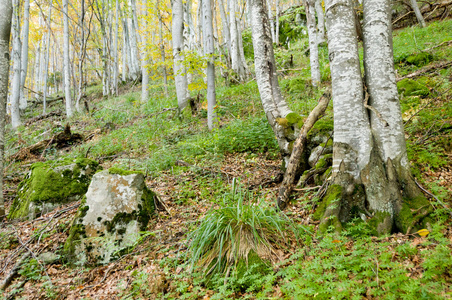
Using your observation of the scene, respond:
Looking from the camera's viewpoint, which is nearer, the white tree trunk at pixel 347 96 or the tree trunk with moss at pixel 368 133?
the tree trunk with moss at pixel 368 133

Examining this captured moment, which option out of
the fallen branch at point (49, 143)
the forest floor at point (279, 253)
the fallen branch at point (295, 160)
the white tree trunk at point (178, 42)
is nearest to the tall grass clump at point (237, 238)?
the forest floor at point (279, 253)

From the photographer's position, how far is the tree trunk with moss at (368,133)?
2.55 meters

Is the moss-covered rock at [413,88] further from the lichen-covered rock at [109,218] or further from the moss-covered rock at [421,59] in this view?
the lichen-covered rock at [109,218]

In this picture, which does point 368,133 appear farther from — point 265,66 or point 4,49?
point 4,49

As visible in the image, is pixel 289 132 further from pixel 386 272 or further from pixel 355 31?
pixel 386 272

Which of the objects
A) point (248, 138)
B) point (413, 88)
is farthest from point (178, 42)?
point (413, 88)

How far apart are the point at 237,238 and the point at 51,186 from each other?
13.5 feet

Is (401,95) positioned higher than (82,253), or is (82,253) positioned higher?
(401,95)

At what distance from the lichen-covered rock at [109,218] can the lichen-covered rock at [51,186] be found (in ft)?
4.30

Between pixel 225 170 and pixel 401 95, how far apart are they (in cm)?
411

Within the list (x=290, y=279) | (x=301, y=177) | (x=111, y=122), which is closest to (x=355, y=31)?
(x=301, y=177)

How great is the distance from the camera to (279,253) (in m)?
2.46

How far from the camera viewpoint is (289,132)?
3975 millimetres

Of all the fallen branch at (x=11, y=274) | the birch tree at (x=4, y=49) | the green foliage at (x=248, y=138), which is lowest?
the fallen branch at (x=11, y=274)
